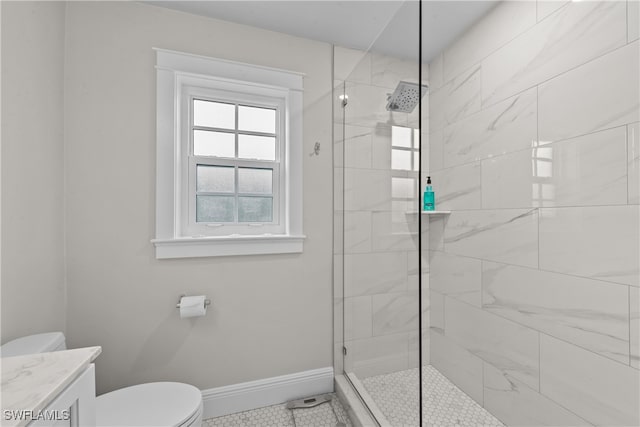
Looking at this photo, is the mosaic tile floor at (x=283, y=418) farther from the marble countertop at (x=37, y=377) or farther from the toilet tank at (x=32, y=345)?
the marble countertop at (x=37, y=377)

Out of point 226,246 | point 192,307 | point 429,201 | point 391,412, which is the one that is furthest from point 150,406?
point 429,201

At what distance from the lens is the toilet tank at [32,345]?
1.03 metres

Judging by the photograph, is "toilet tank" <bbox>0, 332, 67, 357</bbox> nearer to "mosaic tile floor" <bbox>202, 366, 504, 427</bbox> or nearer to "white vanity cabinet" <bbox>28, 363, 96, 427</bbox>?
"white vanity cabinet" <bbox>28, 363, 96, 427</bbox>

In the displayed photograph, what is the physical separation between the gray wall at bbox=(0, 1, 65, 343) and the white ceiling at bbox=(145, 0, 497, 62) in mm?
627

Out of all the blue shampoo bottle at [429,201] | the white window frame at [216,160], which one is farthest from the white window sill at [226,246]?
the blue shampoo bottle at [429,201]

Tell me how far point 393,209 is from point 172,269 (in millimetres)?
1251

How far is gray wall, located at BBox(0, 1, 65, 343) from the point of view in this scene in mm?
1087

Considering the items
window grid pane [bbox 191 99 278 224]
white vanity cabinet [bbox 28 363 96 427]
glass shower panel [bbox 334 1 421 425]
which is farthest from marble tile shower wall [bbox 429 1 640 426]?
white vanity cabinet [bbox 28 363 96 427]

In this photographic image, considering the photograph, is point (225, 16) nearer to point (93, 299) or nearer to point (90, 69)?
point (90, 69)

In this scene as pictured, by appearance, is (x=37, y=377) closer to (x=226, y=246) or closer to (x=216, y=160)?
(x=226, y=246)

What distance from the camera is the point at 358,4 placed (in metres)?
1.58

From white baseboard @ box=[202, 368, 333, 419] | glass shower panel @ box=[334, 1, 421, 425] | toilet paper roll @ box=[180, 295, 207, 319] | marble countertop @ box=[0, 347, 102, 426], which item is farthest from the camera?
white baseboard @ box=[202, 368, 333, 419]

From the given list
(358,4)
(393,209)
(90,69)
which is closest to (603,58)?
(393,209)

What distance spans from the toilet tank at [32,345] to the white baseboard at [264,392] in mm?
796
